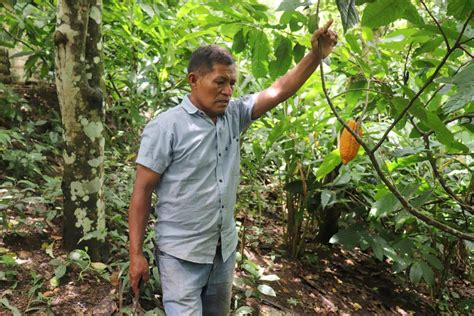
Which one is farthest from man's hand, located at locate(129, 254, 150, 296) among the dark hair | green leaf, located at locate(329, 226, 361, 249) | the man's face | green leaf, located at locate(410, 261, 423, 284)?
green leaf, located at locate(410, 261, 423, 284)

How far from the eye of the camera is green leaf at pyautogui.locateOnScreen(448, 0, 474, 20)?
2.94 feet

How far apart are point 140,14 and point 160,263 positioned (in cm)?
158

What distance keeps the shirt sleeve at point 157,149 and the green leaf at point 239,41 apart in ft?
1.46

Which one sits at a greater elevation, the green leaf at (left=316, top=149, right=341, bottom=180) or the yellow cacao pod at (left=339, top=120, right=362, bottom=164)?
the yellow cacao pod at (left=339, top=120, right=362, bottom=164)

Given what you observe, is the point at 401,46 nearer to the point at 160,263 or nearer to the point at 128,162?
the point at 160,263

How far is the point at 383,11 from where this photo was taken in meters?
0.94

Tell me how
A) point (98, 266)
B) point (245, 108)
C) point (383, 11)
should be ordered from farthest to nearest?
point (98, 266) < point (245, 108) < point (383, 11)

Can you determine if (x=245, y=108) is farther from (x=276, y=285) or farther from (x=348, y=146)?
(x=276, y=285)

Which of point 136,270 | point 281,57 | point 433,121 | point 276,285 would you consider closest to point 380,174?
point 433,121

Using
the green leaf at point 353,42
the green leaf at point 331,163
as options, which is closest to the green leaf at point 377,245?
the green leaf at point 331,163

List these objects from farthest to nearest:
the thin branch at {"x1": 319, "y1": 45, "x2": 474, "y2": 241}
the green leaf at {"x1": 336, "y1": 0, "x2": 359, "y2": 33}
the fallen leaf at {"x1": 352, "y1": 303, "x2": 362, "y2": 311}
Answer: the fallen leaf at {"x1": 352, "y1": 303, "x2": 362, "y2": 311} < the thin branch at {"x1": 319, "y1": 45, "x2": 474, "y2": 241} < the green leaf at {"x1": 336, "y1": 0, "x2": 359, "y2": 33}

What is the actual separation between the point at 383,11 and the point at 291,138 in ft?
6.28

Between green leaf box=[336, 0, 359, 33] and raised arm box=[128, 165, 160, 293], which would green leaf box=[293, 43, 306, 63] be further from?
raised arm box=[128, 165, 160, 293]

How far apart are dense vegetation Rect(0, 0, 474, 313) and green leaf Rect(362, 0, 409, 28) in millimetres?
394
